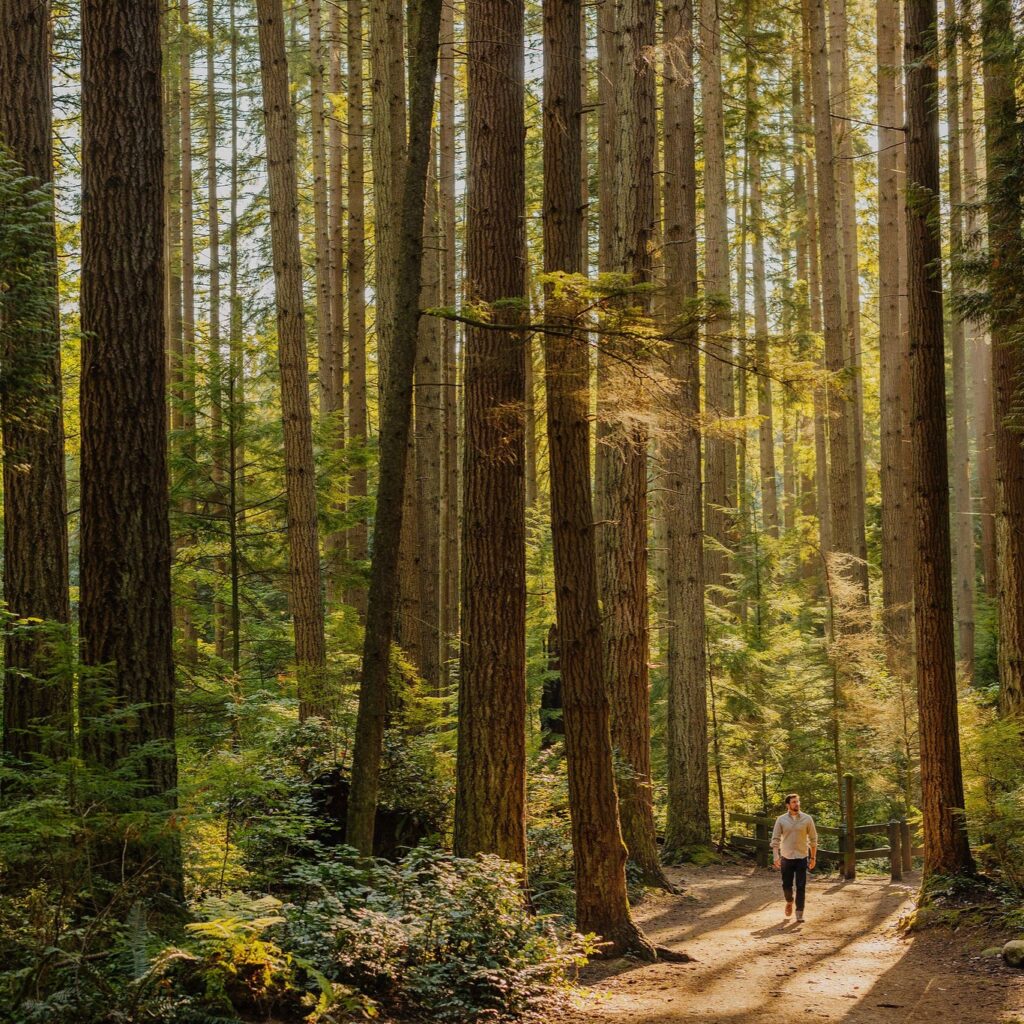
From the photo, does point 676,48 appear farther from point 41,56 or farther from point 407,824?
point 407,824

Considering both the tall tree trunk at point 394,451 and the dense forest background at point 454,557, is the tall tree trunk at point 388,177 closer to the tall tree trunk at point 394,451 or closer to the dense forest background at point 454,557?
the dense forest background at point 454,557

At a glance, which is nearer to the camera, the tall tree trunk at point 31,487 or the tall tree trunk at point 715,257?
the tall tree trunk at point 31,487

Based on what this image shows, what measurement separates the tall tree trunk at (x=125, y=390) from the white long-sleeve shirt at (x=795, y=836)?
26.7 feet

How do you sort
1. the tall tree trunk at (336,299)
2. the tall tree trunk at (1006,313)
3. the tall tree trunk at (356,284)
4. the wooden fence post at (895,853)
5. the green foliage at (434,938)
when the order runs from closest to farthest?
the green foliage at (434,938) → the tall tree trunk at (1006,313) → the wooden fence post at (895,853) → the tall tree trunk at (356,284) → the tall tree trunk at (336,299)

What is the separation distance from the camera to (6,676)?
8.53 metres

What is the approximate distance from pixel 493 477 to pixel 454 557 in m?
13.1

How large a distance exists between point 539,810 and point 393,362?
19.4 feet

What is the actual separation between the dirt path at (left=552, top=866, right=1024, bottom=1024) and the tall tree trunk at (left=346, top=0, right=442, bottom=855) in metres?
2.35

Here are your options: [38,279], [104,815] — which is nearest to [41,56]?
[38,279]

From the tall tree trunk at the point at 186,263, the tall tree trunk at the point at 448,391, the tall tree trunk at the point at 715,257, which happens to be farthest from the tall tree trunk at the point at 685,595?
the tall tree trunk at the point at 186,263

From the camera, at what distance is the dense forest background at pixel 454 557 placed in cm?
628

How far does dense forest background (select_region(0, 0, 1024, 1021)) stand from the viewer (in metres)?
6.28

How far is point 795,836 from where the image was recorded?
39.5 feet

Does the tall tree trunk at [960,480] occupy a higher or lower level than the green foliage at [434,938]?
higher
